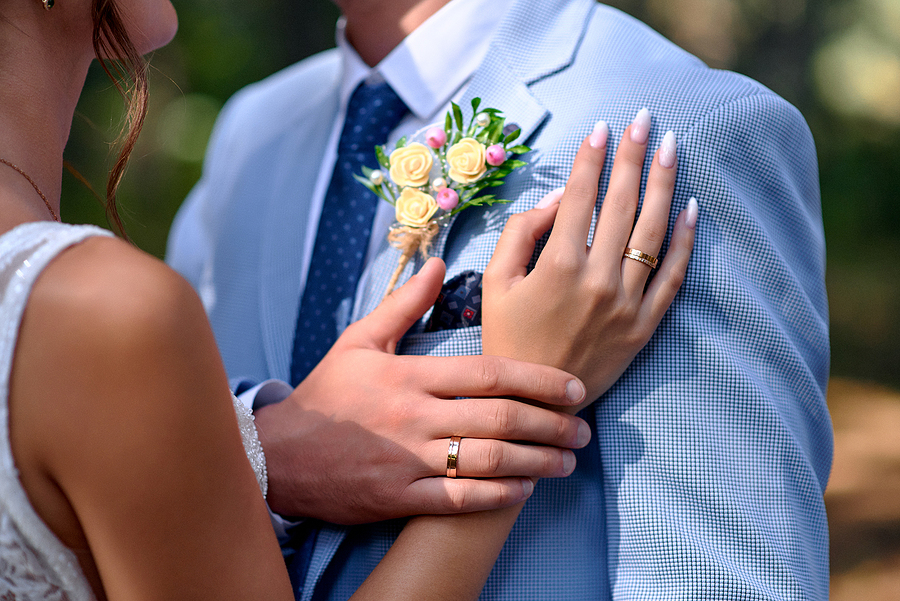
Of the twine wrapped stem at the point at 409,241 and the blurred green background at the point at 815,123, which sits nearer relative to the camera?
the twine wrapped stem at the point at 409,241

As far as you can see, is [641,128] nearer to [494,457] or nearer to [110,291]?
[494,457]

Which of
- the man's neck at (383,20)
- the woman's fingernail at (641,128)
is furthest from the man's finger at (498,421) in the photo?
the man's neck at (383,20)

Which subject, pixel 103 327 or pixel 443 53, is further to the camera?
pixel 443 53

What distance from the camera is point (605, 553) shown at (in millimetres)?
1325

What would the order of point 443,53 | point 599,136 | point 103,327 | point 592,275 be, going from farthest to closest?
point 443,53 → point 599,136 → point 592,275 → point 103,327

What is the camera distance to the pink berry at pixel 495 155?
4.25ft

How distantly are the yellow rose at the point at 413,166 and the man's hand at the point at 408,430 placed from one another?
186mm

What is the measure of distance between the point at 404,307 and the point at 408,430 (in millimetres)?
230

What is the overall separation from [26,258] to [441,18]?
3.70 ft

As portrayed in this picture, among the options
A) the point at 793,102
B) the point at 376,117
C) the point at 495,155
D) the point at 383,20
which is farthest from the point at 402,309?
the point at 793,102

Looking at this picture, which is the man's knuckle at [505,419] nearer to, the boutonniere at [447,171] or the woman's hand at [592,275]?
the woman's hand at [592,275]

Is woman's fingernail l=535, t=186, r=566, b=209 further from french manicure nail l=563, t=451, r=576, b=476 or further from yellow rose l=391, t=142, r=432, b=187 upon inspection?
french manicure nail l=563, t=451, r=576, b=476

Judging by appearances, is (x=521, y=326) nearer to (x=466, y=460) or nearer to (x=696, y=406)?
(x=466, y=460)

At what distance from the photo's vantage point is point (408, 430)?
1176 mm
